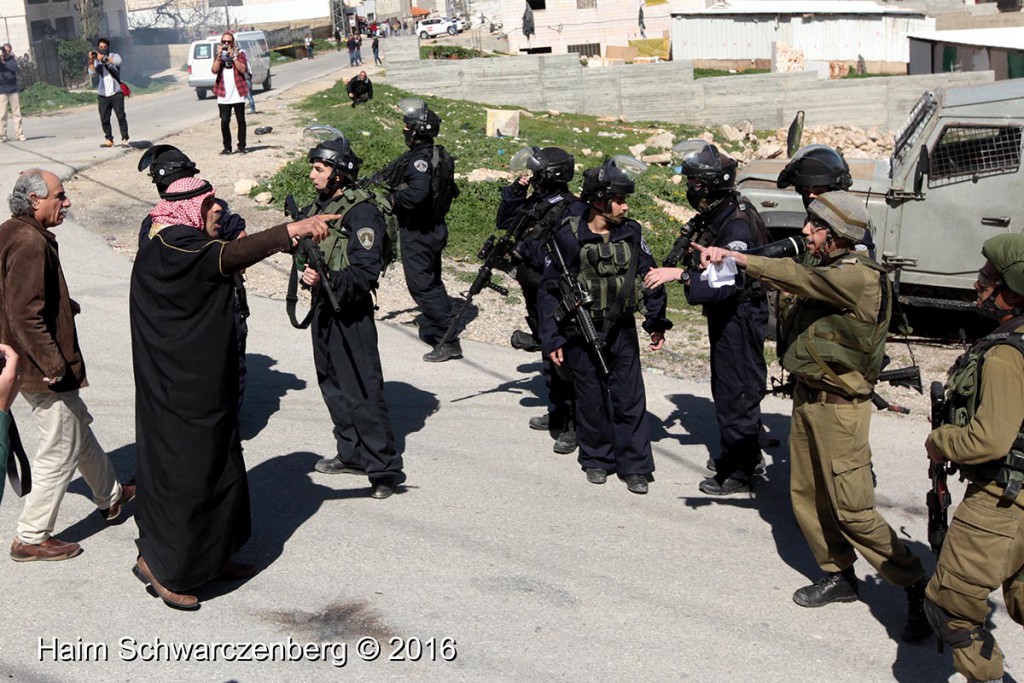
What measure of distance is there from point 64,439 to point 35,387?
31cm

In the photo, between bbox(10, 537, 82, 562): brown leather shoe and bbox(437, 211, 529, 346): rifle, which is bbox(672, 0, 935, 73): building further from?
bbox(10, 537, 82, 562): brown leather shoe

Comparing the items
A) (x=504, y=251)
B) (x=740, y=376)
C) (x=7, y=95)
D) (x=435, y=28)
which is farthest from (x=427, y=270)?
(x=435, y=28)

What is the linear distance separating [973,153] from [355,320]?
6.02 metres

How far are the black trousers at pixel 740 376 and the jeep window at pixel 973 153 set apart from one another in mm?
4018

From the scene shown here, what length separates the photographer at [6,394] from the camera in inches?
133

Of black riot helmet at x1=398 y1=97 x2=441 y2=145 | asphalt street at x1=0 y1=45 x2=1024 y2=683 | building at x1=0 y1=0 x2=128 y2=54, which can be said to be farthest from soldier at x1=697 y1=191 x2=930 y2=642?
building at x1=0 y1=0 x2=128 y2=54

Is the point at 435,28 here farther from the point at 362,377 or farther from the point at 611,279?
the point at 362,377

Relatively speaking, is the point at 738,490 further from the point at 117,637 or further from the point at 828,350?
the point at 117,637

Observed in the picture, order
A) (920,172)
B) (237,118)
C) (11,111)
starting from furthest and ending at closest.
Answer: (11,111)
(237,118)
(920,172)

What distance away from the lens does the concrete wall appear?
30.6 meters

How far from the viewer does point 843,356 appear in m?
4.71

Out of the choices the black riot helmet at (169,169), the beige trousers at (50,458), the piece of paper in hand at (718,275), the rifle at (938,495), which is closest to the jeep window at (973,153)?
the piece of paper in hand at (718,275)

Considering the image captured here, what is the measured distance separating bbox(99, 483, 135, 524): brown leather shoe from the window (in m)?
42.1

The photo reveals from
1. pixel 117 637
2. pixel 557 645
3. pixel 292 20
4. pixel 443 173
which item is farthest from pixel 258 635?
pixel 292 20
